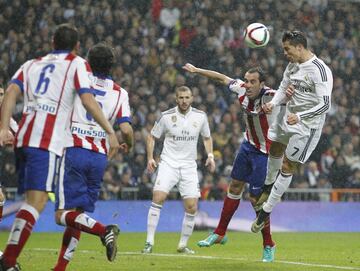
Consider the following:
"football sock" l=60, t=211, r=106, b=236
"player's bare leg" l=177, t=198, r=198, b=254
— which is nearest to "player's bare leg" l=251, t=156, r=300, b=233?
"player's bare leg" l=177, t=198, r=198, b=254

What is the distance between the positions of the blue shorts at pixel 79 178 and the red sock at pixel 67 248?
0.25 meters

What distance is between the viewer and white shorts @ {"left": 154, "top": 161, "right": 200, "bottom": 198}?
13.0 metres

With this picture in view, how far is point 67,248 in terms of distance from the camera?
27.6ft

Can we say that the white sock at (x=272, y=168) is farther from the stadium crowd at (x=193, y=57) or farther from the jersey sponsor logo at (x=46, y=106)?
the stadium crowd at (x=193, y=57)

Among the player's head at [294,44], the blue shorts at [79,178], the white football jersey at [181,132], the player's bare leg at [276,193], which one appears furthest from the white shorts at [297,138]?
the blue shorts at [79,178]

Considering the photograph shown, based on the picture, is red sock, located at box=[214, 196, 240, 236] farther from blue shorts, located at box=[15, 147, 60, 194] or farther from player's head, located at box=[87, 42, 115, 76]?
blue shorts, located at box=[15, 147, 60, 194]

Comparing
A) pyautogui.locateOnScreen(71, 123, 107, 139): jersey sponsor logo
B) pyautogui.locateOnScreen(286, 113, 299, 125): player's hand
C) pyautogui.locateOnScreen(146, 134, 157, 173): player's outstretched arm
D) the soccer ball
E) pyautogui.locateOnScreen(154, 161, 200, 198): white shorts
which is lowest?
pyautogui.locateOnScreen(154, 161, 200, 198): white shorts

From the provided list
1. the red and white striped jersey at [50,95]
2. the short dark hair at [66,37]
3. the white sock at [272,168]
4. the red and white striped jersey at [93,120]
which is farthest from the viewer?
the white sock at [272,168]

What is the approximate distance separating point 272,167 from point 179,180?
2.20m

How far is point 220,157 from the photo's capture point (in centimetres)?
2027

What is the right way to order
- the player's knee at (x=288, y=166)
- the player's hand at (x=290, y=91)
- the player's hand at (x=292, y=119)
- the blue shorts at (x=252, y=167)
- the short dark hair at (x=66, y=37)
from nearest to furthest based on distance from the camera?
the short dark hair at (x=66, y=37) < the player's hand at (x=292, y=119) < the player's hand at (x=290, y=91) < the player's knee at (x=288, y=166) < the blue shorts at (x=252, y=167)

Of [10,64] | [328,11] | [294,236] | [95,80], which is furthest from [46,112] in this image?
[328,11]

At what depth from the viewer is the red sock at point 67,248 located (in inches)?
329

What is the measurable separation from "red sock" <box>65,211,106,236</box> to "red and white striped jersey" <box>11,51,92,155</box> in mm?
791
